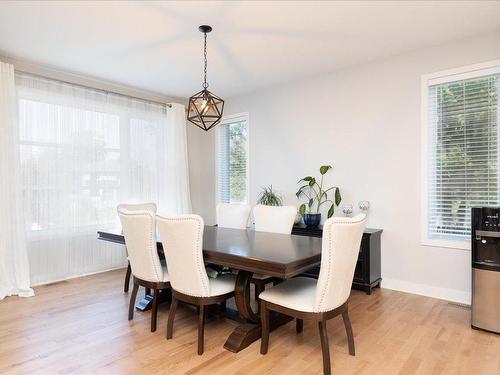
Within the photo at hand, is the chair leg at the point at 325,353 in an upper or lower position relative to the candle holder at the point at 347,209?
lower

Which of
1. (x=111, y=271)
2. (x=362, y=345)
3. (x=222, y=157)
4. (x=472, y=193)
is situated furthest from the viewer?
(x=222, y=157)

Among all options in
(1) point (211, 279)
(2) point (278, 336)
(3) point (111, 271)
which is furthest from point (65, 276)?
(2) point (278, 336)

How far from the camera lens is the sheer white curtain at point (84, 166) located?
12.8 ft

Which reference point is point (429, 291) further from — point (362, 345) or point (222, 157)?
point (222, 157)

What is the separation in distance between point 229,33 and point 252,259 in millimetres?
2171

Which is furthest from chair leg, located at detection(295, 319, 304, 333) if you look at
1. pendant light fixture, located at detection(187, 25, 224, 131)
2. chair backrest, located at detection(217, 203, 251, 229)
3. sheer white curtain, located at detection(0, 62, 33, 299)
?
sheer white curtain, located at detection(0, 62, 33, 299)

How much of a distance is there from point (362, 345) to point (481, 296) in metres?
1.10

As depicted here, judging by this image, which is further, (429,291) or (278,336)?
(429,291)

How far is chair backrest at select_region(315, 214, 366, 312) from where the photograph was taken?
2002 mm

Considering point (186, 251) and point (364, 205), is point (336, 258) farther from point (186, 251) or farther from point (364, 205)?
point (364, 205)

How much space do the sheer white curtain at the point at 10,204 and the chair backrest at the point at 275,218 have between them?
2.60 meters

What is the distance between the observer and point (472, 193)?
10.9 ft

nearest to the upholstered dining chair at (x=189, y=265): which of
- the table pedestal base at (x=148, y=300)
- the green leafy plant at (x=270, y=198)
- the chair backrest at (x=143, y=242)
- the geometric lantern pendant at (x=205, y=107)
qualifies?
the chair backrest at (x=143, y=242)

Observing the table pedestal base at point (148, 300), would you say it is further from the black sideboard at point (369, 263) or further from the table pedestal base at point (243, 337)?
the black sideboard at point (369, 263)
